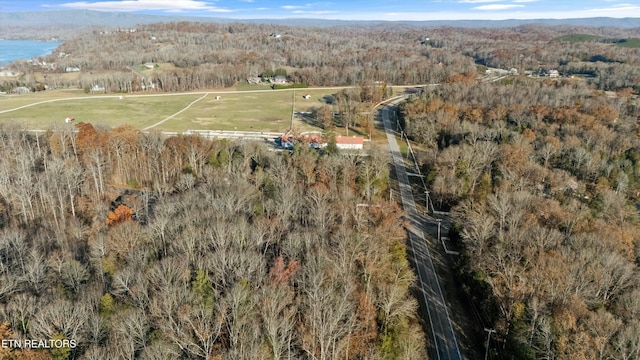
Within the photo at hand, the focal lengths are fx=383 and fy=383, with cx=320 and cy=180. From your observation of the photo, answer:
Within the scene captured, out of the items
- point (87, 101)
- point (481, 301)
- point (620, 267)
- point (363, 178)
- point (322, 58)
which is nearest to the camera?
point (620, 267)

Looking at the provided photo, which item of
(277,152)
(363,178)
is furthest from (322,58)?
(363,178)

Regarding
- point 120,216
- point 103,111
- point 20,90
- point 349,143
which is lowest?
point 120,216

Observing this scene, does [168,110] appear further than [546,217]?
Yes

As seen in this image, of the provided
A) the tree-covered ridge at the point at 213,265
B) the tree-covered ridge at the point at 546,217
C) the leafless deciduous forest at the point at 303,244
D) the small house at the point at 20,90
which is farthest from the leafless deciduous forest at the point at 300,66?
the tree-covered ridge at the point at 213,265

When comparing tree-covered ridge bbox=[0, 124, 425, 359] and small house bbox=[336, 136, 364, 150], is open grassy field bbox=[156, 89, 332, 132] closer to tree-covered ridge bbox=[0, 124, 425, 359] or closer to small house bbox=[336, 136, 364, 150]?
small house bbox=[336, 136, 364, 150]

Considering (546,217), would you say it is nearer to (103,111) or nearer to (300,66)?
(103,111)

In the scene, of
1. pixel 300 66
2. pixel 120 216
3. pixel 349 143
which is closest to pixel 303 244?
pixel 120 216

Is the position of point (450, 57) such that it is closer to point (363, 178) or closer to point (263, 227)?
point (363, 178)
